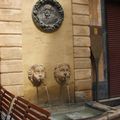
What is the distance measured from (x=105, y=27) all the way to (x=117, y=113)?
4258 mm

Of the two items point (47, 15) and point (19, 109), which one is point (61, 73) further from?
point (19, 109)

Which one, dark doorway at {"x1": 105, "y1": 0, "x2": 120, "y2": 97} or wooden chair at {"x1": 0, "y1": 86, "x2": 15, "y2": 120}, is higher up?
dark doorway at {"x1": 105, "y1": 0, "x2": 120, "y2": 97}

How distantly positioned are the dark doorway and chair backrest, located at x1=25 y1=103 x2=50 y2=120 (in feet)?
22.4

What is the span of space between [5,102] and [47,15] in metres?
3.72

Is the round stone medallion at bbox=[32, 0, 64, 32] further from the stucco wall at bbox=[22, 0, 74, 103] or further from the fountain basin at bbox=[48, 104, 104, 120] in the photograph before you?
the fountain basin at bbox=[48, 104, 104, 120]

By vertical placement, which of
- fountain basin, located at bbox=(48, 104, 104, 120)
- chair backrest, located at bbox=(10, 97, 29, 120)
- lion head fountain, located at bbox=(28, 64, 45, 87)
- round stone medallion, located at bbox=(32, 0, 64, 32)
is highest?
round stone medallion, located at bbox=(32, 0, 64, 32)

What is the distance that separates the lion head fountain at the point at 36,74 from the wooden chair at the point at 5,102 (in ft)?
5.48

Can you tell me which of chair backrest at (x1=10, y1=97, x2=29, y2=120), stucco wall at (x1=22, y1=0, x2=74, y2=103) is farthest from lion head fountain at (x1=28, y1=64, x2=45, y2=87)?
chair backrest at (x1=10, y1=97, x2=29, y2=120)

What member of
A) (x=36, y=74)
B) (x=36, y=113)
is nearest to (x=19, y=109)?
(x=36, y=113)

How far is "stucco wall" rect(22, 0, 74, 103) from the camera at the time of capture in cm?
1060

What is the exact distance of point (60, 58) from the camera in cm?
A: 1122

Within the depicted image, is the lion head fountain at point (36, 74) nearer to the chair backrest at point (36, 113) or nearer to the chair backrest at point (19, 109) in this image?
the chair backrest at point (19, 109)

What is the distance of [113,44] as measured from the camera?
13.0m

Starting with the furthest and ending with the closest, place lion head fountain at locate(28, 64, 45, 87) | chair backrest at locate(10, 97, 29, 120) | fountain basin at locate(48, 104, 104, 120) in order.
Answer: lion head fountain at locate(28, 64, 45, 87) → fountain basin at locate(48, 104, 104, 120) → chair backrest at locate(10, 97, 29, 120)
